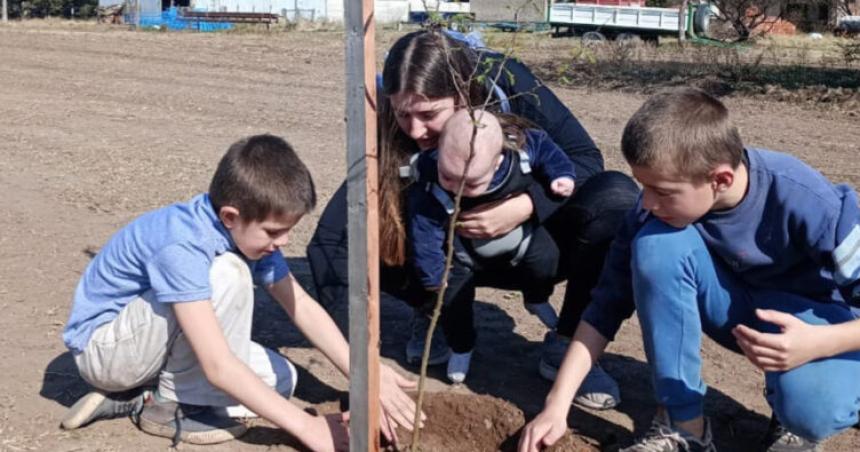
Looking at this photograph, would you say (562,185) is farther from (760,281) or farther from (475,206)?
(760,281)

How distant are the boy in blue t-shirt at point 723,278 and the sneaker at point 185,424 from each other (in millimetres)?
865

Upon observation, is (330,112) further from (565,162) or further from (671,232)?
(671,232)

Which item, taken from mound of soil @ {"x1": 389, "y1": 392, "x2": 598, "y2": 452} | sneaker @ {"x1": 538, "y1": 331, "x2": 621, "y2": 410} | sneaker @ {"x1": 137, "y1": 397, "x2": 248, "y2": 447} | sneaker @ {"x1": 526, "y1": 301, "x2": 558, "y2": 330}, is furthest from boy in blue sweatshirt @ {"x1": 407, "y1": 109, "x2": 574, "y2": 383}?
sneaker @ {"x1": 137, "y1": 397, "x2": 248, "y2": 447}

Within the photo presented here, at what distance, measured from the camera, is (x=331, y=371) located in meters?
3.72

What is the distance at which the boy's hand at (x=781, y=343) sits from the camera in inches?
99.8

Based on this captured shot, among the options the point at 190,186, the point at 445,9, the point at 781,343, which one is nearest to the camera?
the point at 781,343

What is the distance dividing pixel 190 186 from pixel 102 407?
336cm

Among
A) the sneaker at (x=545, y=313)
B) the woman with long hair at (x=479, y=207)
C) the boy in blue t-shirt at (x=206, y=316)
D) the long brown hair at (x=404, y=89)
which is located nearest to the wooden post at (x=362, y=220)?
the boy in blue t-shirt at (x=206, y=316)

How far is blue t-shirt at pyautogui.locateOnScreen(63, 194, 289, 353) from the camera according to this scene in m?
2.81

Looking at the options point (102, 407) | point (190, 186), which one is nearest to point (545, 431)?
point (102, 407)

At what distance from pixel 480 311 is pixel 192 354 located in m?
1.62

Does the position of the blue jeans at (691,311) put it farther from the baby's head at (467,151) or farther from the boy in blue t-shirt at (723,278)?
the baby's head at (467,151)

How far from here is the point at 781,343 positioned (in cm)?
254

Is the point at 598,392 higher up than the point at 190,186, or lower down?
lower down
